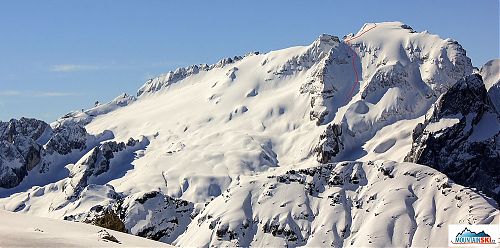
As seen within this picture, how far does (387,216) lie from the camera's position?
7608 inches

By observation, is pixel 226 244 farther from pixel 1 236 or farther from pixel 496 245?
pixel 1 236

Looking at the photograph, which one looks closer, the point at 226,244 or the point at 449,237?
the point at 449,237

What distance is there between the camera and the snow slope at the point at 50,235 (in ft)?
92.8

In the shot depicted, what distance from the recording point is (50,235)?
31.0m

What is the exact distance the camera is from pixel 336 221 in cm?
19975

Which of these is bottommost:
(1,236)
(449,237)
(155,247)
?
(449,237)

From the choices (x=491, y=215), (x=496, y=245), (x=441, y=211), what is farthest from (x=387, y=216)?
(x=496, y=245)

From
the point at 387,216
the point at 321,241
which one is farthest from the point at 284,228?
the point at 387,216

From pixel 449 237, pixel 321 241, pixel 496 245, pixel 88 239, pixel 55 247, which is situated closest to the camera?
pixel 55 247

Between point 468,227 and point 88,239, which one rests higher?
point 88,239

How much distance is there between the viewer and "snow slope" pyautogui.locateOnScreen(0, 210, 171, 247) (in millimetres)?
28281

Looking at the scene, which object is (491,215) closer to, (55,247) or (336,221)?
(336,221)

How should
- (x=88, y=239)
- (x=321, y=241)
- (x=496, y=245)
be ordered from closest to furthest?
(x=88, y=239) < (x=496, y=245) < (x=321, y=241)

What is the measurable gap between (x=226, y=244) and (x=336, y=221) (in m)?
32.1
